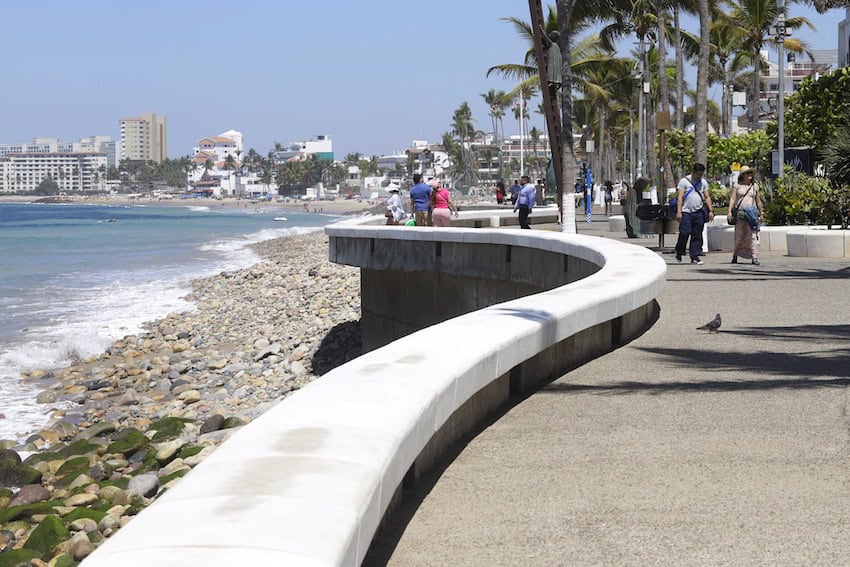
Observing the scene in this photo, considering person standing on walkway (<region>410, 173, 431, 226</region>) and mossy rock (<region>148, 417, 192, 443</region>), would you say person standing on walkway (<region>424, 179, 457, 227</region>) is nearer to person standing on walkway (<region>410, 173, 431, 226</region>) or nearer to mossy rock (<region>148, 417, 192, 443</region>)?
person standing on walkway (<region>410, 173, 431, 226</region>)

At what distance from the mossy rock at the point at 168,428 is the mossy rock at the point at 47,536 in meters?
4.63

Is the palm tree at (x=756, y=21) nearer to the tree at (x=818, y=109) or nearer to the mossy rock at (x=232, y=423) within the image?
the tree at (x=818, y=109)

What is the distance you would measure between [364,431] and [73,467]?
9289mm

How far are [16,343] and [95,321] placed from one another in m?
4.50

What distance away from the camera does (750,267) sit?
1755 cm

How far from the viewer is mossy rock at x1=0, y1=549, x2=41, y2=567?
865 cm

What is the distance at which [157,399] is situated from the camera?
20.0m

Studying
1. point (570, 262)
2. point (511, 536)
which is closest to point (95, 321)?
point (570, 262)

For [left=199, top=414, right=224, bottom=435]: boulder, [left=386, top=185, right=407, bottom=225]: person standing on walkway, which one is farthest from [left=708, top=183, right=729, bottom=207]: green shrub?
[left=199, top=414, right=224, bottom=435]: boulder

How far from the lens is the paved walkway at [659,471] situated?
14.6 feet

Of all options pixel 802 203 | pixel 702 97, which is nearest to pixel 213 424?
pixel 802 203

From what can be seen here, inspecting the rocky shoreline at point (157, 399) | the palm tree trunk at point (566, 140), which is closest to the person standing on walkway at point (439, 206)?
the palm tree trunk at point (566, 140)

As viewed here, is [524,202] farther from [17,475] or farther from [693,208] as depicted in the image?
[17,475]

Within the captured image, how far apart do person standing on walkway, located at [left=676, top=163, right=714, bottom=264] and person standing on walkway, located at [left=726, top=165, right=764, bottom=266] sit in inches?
22.9
